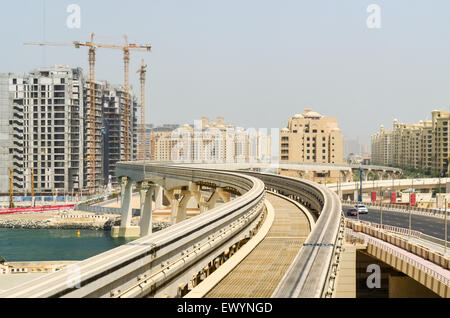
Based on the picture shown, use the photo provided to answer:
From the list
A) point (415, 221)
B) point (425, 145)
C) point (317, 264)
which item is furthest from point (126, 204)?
point (425, 145)

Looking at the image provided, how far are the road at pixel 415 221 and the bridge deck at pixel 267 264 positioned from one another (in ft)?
52.2

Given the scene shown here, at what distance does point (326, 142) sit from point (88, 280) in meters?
99.4

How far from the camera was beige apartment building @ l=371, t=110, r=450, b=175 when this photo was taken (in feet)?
356

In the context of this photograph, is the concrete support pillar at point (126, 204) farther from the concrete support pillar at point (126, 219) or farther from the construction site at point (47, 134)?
the construction site at point (47, 134)

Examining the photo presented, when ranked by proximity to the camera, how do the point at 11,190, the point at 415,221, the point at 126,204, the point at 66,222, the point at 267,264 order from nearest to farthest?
the point at 267,264 < the point at 415,221 < the point at 126,204 < the point at 66,222 < the point at 11,190

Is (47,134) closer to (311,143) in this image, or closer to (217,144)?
(311,143)

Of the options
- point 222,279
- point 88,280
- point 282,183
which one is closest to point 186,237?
point 222,279

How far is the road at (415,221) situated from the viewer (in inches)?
1358

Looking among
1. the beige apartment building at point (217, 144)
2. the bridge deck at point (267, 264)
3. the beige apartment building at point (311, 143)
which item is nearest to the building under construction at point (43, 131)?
the beige apartment building at point (311, 143)

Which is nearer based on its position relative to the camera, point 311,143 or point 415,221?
point 415,221

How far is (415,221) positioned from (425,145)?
83667 millimetres

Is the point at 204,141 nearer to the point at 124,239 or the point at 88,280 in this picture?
the point at 124,239

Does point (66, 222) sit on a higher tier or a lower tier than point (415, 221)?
lower

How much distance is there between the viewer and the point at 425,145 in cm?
11900
